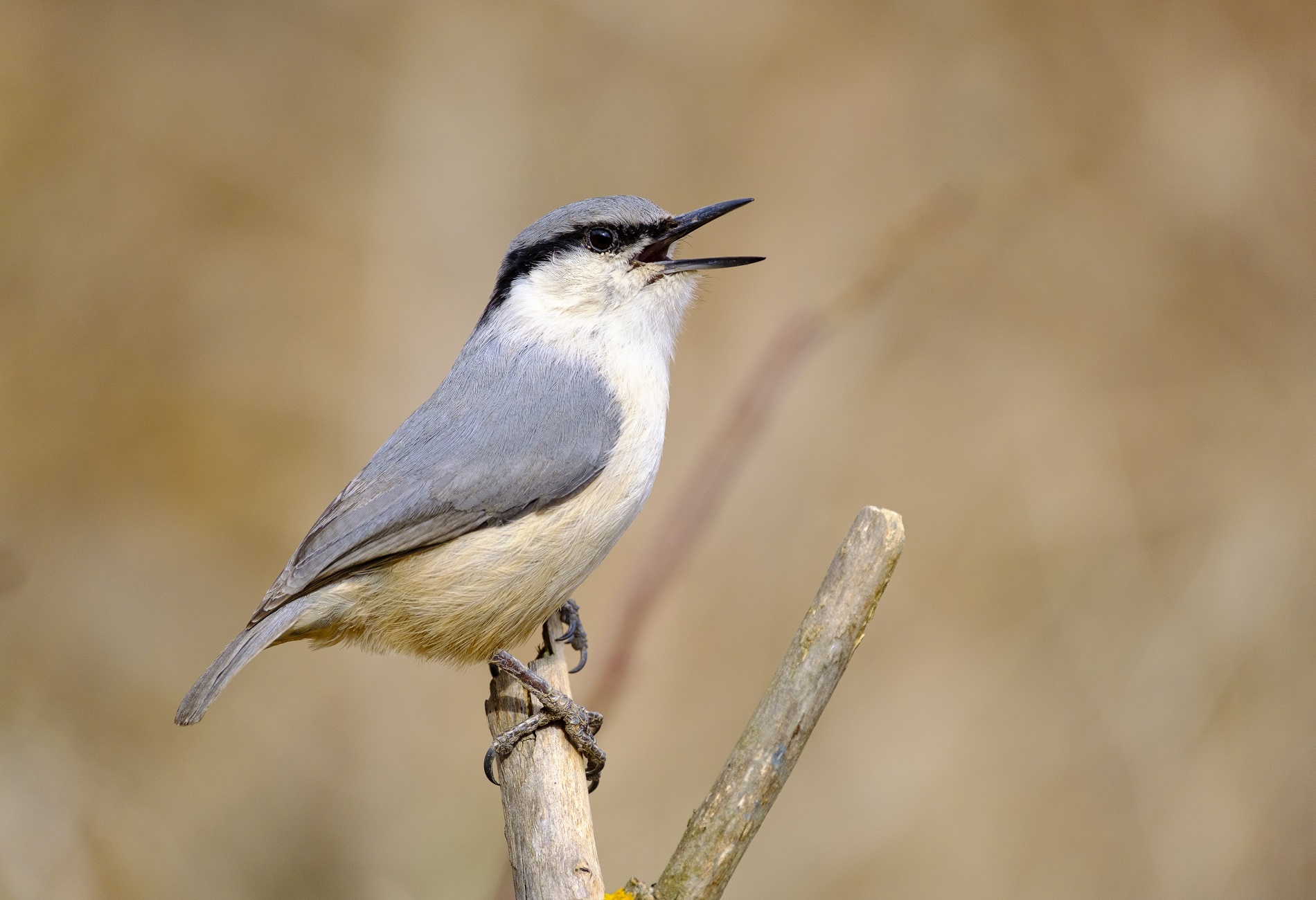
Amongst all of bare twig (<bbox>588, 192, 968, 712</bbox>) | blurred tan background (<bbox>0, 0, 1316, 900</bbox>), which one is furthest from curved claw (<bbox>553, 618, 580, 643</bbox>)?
blurred tan background (<bbox>0, 0, 1316, 900</bbox>)

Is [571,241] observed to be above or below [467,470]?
above

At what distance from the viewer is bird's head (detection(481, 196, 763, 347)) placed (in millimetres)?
2828

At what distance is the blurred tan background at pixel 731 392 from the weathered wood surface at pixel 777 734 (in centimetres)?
223

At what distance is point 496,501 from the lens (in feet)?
8.23

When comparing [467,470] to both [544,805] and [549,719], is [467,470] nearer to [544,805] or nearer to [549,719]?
[549,719]

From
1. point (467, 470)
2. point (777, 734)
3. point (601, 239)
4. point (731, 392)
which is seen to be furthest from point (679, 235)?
point (731, 392)

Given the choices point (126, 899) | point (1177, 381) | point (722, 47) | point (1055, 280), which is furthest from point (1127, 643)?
point (126, 899)

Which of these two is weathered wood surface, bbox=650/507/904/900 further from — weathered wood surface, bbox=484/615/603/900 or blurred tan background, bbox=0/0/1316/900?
blurred tan background, bbox=0/0/1316/900

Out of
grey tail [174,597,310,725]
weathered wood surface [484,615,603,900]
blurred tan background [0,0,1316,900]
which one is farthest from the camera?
blurred tan background [0,0,1316,900]

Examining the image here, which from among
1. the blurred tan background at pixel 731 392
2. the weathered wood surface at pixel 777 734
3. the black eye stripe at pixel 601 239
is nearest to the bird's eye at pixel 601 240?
the black eye stripe at pixel 601 239

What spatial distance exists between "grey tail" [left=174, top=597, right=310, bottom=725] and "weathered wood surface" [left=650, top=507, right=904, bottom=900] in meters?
1.08

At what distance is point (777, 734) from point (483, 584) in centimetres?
91

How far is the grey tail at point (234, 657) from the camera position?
225cm

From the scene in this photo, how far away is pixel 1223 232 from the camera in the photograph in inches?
189
